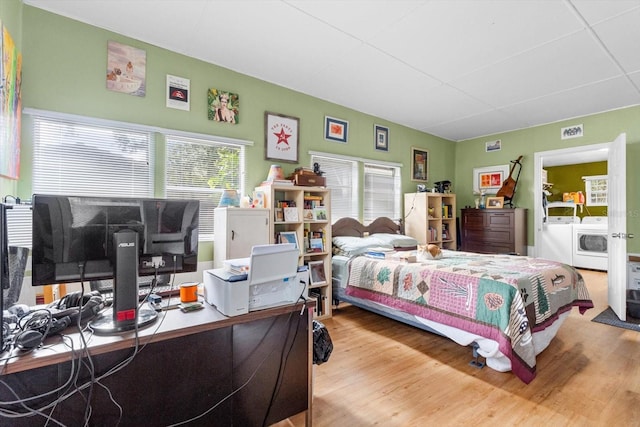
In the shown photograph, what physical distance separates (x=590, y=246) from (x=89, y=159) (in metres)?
8.15

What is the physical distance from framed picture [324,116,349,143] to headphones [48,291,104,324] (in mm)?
3268

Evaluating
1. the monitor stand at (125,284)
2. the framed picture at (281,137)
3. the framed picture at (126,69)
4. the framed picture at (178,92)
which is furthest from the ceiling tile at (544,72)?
the monitor stand at (125,284)

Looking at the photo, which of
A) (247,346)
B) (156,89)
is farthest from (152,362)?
(156,89)

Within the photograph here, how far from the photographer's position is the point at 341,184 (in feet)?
14.5

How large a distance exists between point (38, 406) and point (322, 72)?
10.9 ft

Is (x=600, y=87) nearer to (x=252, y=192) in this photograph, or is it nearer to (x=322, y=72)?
(x=322, y=72)

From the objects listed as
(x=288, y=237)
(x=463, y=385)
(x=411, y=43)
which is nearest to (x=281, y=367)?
(x=463, y=385)

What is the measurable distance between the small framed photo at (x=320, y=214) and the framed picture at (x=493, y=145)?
12.5 feet

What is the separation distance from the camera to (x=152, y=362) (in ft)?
4.41

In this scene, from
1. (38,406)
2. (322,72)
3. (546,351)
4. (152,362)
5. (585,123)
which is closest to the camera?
(38,406)

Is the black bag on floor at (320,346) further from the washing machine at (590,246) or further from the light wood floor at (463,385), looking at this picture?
the washing machine at (590,246)

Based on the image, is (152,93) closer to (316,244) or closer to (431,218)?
(316,244)

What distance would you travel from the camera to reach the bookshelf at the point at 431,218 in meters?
4.92

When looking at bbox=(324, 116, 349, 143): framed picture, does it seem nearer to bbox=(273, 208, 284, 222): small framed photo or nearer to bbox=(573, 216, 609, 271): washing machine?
bbox=(273, 208, 284, 222): small framed photo
